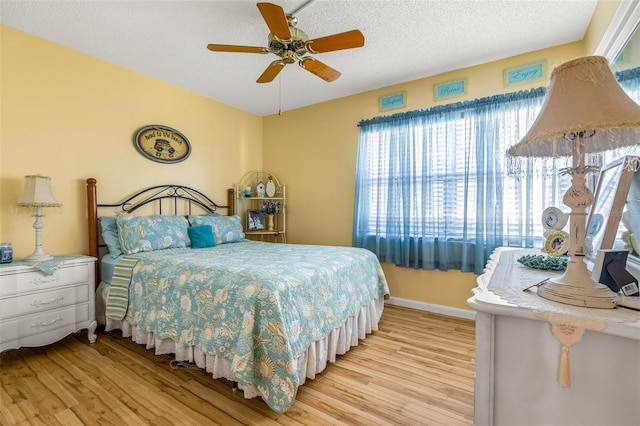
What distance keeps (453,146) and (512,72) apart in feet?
2.76

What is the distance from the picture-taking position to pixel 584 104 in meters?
0.82

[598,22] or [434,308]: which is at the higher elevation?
[598,22]

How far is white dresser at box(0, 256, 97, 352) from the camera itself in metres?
2.06

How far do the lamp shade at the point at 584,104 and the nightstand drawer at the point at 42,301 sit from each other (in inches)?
125

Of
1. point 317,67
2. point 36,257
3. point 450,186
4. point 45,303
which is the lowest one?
point 45,303

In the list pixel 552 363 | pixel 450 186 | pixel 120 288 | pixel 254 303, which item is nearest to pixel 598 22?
pixel 450 186

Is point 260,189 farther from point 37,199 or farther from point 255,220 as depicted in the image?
point 37,199

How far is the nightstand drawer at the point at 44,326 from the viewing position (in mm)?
2057

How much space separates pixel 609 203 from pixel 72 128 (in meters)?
3.91

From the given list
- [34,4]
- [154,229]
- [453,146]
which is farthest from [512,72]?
[34,4]

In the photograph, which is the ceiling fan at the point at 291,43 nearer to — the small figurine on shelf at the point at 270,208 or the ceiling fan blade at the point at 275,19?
the ceiling fan blade at the point at 275,19

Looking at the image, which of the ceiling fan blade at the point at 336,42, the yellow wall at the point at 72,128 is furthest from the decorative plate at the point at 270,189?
the ceiling fan blade at the point at 336,42

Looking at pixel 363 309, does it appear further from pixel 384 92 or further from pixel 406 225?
pixel 384 92

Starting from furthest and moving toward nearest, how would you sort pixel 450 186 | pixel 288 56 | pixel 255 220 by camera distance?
pixel 255 220 < pixel 450 186 < pixel 288 56
